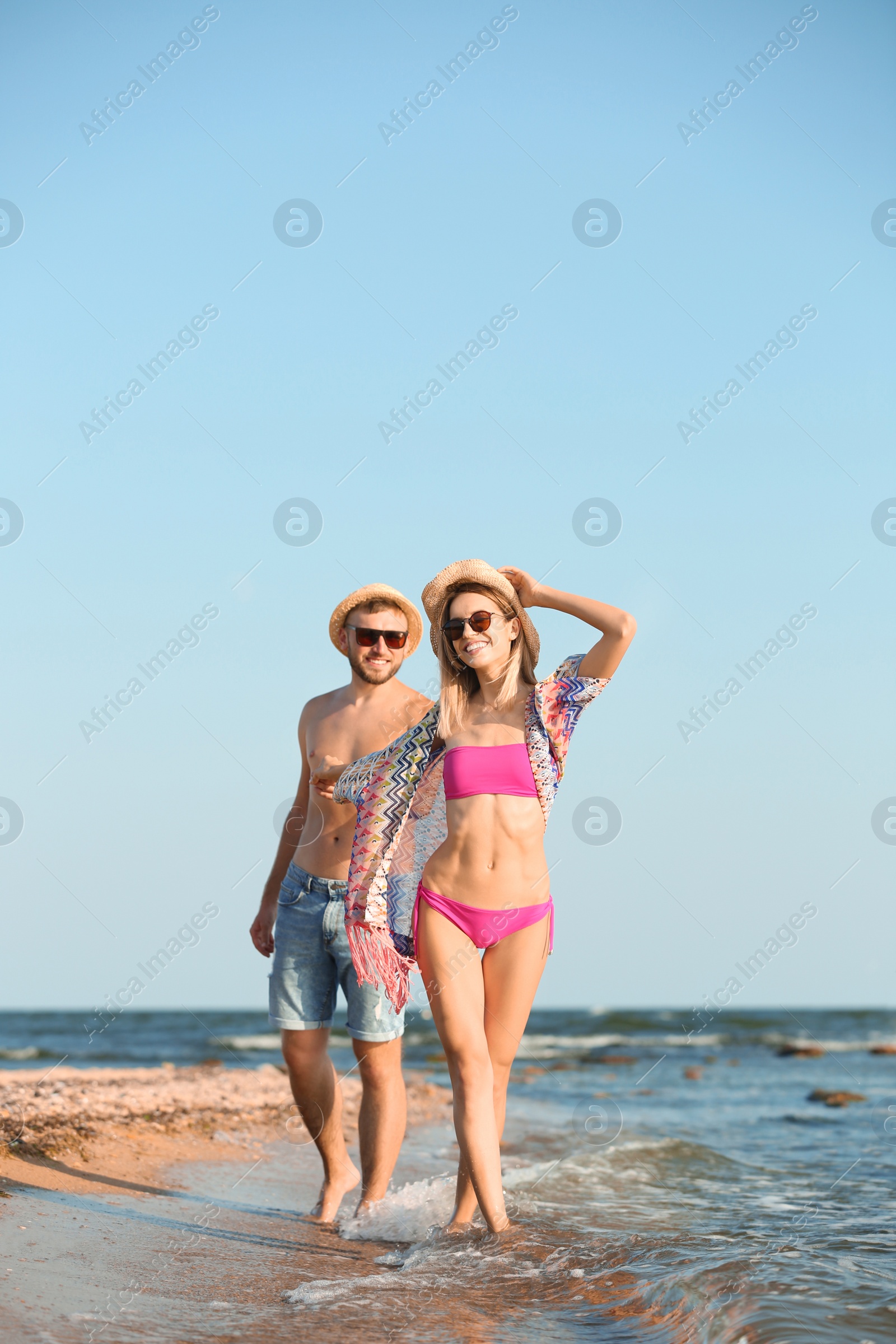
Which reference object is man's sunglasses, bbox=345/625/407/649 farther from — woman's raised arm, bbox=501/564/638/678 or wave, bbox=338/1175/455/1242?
wave, bbox=338/1175/455/1242

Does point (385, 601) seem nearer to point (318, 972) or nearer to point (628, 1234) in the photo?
point (318, 972)

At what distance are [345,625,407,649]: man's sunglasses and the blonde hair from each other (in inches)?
24.8

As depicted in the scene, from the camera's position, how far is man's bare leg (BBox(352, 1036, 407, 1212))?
4.84 m

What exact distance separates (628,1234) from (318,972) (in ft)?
6.08

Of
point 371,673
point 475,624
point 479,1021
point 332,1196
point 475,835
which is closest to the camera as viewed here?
point 479,1021

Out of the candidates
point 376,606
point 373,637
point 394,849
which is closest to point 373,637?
point 373,637

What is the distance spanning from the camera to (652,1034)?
30406 millimetres

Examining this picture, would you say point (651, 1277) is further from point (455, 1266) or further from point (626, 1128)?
point (626, 1128)

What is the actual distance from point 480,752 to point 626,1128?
21.1 feet

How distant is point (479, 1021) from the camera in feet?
13.5

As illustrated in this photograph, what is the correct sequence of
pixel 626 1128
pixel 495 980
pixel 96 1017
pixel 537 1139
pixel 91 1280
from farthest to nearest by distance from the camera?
pixel 96 1017 < pixel 626 1128 < pixel 537 1139 < pixel 495 980 < pixel 91 1280

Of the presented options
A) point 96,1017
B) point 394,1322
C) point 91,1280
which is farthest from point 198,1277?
point 96,1017

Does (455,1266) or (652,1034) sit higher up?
(455,1266)

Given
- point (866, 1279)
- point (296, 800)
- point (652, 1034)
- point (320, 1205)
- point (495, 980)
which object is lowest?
point (652, 1034)
